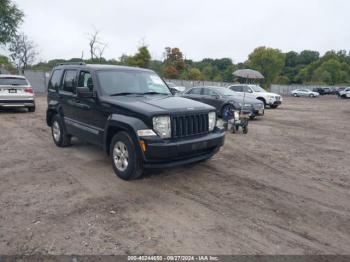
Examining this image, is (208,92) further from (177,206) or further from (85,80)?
(177,206)

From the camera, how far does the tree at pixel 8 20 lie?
79.3 feet

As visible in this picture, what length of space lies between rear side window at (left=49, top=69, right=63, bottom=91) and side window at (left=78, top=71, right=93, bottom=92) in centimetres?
121

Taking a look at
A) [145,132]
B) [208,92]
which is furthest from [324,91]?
[145,132]

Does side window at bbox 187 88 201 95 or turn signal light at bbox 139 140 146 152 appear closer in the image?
turn signal light at bbox 139 140 146 152

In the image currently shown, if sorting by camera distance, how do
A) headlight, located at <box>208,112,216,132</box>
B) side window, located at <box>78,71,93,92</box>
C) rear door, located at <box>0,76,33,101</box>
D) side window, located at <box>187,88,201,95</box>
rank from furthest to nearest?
side window, located at <box>187,88,201,95</box>
rear door, located at <box>0,76,33,101</box>
side window, located at <box>78,71,93,92</box>
headlight, located at <box>208,112,216,132</box>

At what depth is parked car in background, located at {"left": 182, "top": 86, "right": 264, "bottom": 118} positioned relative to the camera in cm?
1296

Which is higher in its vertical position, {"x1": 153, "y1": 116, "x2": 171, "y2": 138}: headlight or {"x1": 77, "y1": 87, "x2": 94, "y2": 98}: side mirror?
{"x1": 77, "y1": 87, "x2": 94, "y2": 98}: side mirror

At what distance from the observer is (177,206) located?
4.28m

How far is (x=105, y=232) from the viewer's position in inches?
139

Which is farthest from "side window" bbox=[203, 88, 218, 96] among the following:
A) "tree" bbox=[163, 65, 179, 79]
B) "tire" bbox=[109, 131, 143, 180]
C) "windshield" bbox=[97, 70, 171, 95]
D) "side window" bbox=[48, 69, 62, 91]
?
"tree" bbox=[163, 65, 179, 79]

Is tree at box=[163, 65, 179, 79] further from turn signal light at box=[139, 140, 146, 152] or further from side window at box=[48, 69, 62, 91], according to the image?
turn signal light at box=[139, 140, 146, 152]

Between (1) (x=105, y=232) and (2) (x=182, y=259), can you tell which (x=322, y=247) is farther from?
(1) (x=105, y=232)

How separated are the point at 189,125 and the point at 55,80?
168 inches

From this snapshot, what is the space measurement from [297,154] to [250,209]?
3913mm
